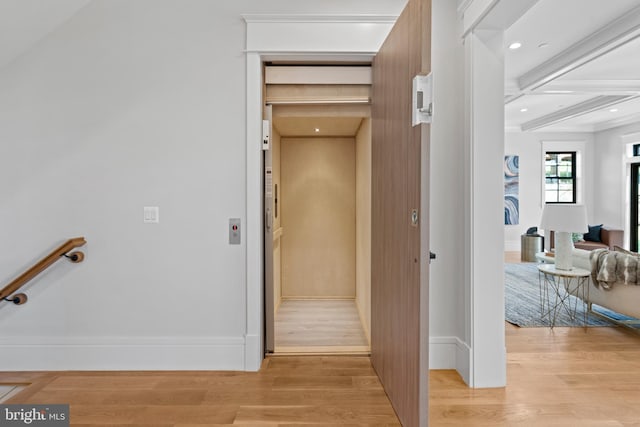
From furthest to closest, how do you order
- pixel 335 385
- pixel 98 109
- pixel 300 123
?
pixel 300 123 < pixel 98 109 < pixel 335 385

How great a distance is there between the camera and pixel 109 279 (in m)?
2.29

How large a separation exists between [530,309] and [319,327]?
2.28 meters

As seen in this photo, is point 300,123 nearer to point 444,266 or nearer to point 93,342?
point 444,266

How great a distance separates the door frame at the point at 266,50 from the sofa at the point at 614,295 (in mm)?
2860

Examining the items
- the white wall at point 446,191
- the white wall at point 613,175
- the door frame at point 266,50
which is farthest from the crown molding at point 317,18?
the white wall at point 613,175

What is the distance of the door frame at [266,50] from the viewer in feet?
7.38

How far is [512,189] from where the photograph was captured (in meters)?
7.30

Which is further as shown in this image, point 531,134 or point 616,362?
point 531,134

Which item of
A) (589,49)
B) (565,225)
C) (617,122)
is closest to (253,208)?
(565,225)

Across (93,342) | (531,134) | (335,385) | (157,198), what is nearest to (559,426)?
(335,385)

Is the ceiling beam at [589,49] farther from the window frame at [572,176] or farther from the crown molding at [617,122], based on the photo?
the window frame at [572,176]

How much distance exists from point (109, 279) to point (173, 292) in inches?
17.1

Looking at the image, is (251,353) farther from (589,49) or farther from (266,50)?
(589,49)

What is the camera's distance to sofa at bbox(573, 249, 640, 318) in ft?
9.34
